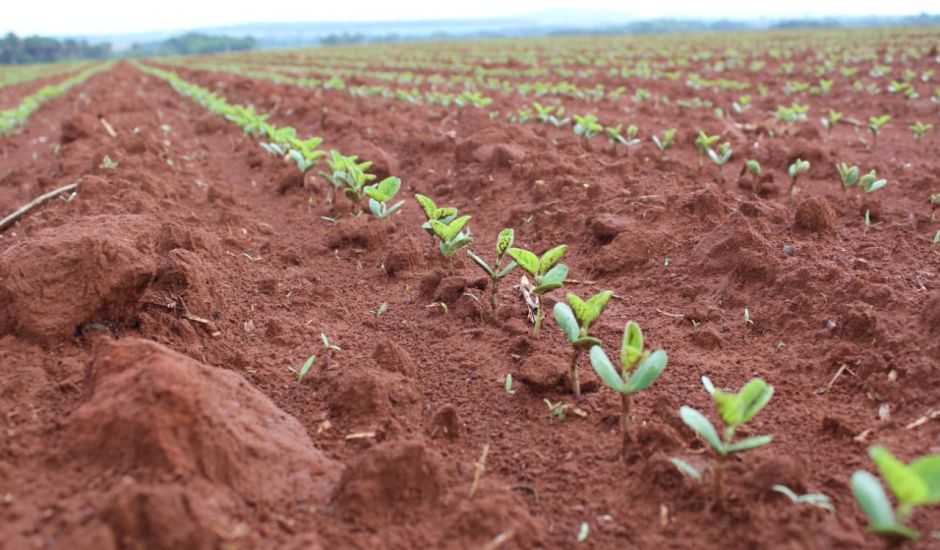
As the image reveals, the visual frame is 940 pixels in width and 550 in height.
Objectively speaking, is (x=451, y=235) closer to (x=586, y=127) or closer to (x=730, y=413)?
(x=730, y=413)

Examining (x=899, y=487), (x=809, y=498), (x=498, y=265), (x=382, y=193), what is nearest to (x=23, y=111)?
(x=382, y=193)

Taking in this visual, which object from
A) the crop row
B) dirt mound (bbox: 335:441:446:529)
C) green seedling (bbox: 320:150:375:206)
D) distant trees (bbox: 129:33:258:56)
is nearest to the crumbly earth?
dirt mound (bbox: 335:441:446:529)

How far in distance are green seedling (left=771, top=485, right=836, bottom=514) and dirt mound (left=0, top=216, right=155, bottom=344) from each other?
243 centimetres

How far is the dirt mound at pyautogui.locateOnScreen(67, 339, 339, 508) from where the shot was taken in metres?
1.73

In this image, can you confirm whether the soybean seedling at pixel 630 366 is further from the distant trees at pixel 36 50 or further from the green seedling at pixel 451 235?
the distant trees at pixel 36 50

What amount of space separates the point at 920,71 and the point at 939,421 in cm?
1684

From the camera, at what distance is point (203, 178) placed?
19.1 ft

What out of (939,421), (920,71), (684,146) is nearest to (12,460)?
(939,421)

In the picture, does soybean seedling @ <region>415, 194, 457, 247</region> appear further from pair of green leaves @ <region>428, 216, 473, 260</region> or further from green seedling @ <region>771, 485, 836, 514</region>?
green seedling @ <region>771, 485, 836, 514</region>

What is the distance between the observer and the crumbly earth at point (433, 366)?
5.74 ft

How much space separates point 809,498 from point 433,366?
1492 millimetres

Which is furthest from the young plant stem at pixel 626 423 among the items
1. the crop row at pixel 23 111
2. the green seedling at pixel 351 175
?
the crop row at pixel 23 111

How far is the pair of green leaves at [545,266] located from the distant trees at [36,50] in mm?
81079

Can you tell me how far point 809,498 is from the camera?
1760 mm
